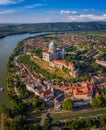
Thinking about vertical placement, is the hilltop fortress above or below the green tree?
above

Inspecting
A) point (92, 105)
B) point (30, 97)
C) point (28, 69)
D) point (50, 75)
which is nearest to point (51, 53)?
point (28, 69)

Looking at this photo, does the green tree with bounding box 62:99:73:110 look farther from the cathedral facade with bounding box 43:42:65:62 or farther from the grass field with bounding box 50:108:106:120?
the cathedral facade with bounding box 43:42:65:62

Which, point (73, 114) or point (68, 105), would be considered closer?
point (73, 114)

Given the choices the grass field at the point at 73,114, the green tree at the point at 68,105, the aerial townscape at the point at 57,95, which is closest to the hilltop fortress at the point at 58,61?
the aerial townscape at the point at 57,95

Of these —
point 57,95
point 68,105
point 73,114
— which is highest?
point 68,105

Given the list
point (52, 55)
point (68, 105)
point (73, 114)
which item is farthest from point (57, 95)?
point (52, 55)

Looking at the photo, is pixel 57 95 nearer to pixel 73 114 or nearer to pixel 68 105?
pixel 68 105

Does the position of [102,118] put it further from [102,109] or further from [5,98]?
[5,98]

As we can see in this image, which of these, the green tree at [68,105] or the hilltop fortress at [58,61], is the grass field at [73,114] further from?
the hilltop fortress at [58,61]

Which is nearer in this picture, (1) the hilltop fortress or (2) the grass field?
(2) the grass field

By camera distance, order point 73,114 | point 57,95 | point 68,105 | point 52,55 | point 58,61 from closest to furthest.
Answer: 1. point 73,114
2. point 68,105
3. point 57,95
4. point 58,61
5. point 52,55

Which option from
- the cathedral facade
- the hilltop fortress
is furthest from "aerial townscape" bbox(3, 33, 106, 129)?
the cathedral facade
